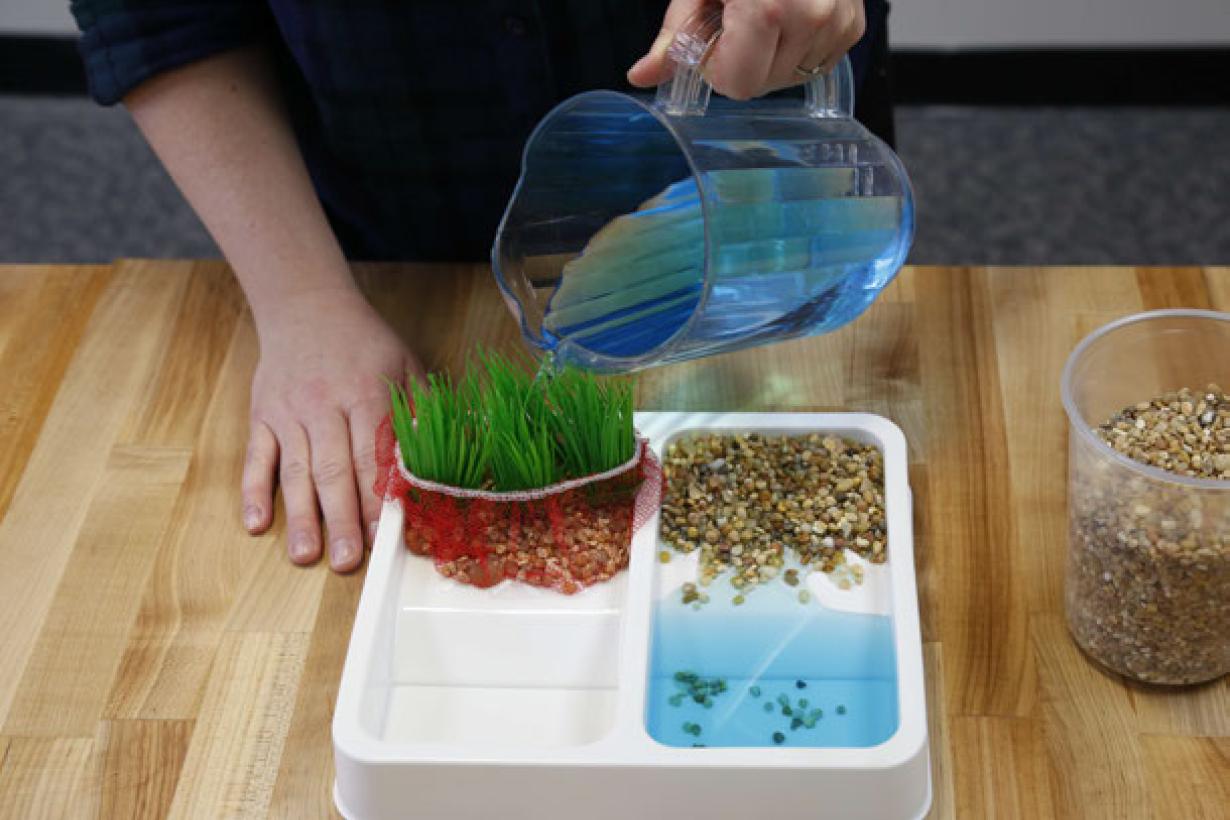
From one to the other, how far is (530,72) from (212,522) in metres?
0.43

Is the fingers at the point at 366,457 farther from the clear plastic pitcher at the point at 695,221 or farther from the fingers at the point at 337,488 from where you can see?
the clear plastic pitcher at the point at 695,221

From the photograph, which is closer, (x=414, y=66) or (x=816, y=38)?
(x=816, y=38)

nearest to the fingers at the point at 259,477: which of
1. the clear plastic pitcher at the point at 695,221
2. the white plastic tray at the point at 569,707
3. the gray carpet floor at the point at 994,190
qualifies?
the white plastic tray at the point at 569,707

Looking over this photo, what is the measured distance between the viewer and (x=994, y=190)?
254 centimetres

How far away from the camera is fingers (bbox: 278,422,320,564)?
1.07 meters

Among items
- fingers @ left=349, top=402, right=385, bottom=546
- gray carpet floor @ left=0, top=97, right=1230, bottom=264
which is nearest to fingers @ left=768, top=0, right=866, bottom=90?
fingers @ left=349, top=402, right=385, bottom=546

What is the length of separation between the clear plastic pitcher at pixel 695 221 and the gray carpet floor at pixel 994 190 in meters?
1.45

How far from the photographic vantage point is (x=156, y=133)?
4.01 feet

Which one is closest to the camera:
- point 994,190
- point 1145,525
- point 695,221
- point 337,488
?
point 1145,525

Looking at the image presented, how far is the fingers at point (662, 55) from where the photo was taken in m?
0.91

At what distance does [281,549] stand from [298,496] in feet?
0.14

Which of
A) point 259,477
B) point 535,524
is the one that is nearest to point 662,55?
point 535,524

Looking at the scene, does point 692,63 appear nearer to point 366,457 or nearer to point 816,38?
point 816,38

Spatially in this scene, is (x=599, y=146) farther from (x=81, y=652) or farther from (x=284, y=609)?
(x=81, y=652)
